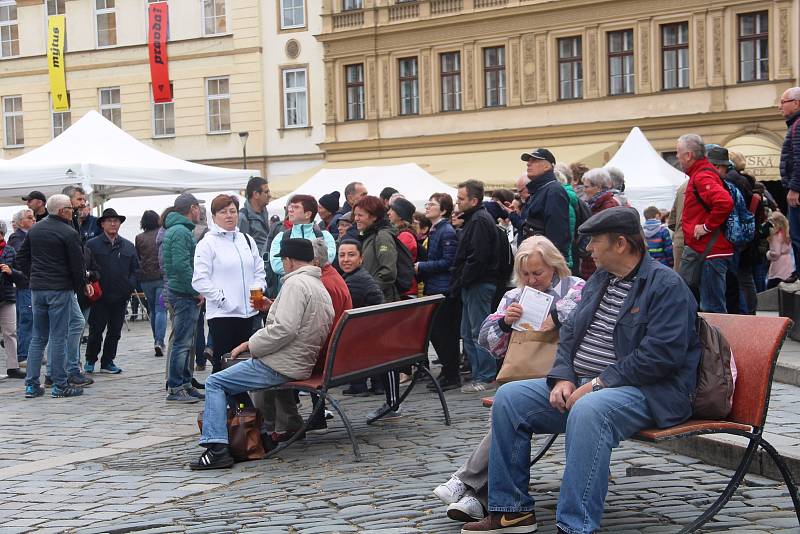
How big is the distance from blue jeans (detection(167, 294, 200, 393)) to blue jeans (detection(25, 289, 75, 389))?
1.17 meters

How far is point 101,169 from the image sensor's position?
17578 millimetres

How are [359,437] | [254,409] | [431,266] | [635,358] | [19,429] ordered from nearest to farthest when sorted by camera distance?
[635,358] → [254,409] → [359,437] → [19,429] → [431,266]

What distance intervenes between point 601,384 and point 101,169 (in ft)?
43.4

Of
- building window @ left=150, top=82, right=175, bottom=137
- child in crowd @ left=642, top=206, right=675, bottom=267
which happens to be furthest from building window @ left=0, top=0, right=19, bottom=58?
child in crowd @ left=642, top=206, right=675, bottom=267

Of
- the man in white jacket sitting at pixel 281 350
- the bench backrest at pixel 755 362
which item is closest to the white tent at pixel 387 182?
the man in white jacket sitting at pixel 281 350

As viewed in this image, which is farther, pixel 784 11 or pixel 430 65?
pixel 430 65

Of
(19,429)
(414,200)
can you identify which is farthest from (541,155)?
(414,200)

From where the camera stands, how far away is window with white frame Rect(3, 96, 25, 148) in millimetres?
45969

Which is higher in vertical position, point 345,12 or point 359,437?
point 345,12

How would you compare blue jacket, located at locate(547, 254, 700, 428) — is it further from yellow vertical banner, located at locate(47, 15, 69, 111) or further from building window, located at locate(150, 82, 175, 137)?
building window, located at locate(150, 82, 175, 137)

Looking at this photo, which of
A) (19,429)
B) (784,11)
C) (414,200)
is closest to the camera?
(19,429)

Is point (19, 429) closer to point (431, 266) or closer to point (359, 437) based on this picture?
point (359, 437)

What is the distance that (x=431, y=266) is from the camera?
11758 mm

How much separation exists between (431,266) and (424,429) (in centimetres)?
298
